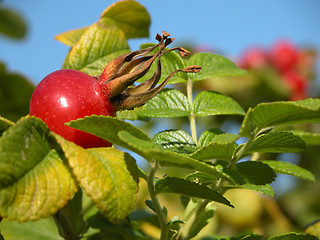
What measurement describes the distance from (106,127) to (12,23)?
2.59 metres

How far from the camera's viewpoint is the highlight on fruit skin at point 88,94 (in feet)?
2.62

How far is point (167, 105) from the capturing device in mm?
1113

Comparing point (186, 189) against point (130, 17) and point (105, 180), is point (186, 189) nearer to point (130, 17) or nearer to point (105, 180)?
point (105, 180)

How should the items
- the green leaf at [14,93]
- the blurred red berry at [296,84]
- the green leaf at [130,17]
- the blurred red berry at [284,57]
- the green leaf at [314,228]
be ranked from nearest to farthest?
the green leaf at [314,228] → the green leaf at [130,17] → the green leaf at [14,93] → the blurred red berry at [296,84] → the blurred red berry at [284,57]

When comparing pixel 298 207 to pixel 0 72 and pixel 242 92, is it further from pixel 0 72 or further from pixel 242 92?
pixel 0 72

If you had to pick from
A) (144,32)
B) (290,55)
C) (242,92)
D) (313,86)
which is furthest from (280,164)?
(290,55)

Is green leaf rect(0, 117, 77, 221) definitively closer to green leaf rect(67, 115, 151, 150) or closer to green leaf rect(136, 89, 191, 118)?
green leaf rect(67, 115, 151, 150)

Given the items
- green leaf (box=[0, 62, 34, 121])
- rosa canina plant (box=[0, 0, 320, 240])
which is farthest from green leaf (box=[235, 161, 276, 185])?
green leaf (box=[0, 62, 34, 121])

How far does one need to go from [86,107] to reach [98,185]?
22 centimetres

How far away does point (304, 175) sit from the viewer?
980 mm

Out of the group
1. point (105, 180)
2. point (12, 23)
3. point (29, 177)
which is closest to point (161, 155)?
point (105, 180)

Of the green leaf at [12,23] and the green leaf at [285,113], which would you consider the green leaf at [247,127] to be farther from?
the green leaf at [12,23]

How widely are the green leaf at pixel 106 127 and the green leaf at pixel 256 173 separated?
0.23 m

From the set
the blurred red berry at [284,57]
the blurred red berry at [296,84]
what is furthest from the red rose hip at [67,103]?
the blurred red berry at [284,57]
